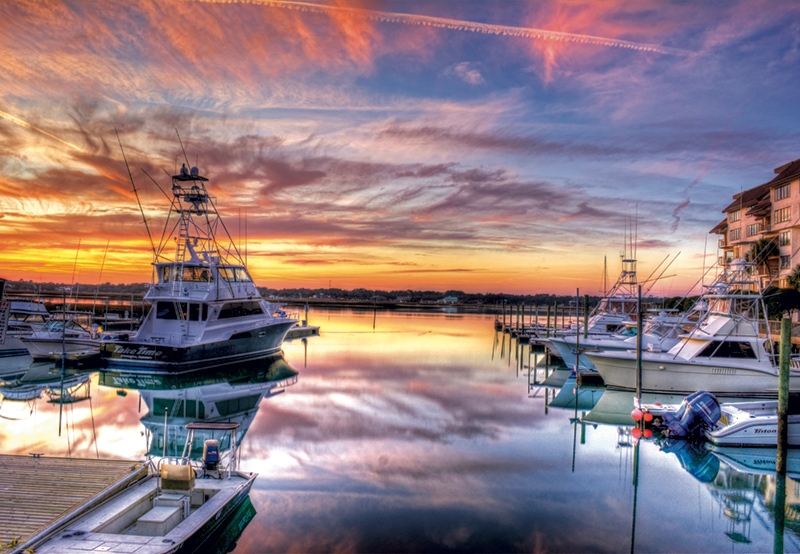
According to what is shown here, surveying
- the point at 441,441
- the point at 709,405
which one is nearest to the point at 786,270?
the point at 709,405

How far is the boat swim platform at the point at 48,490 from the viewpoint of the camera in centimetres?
776

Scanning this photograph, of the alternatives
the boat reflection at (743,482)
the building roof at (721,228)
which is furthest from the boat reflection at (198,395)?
the building roof at (721,228)

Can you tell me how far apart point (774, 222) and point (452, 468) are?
43086 mm

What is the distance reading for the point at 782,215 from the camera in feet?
140

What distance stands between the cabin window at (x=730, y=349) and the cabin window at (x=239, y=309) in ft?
80.7

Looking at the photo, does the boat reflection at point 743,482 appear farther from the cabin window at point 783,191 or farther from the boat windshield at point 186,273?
the cabin window at point 783,191

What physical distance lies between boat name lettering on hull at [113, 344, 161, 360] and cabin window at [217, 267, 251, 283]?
6.16 metres

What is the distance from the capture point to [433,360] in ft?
121

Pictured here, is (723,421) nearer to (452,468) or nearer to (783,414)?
(783,414)

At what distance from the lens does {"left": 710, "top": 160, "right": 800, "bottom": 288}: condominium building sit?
40656mm

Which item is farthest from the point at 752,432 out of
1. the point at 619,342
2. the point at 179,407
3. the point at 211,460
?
the point at 179,407

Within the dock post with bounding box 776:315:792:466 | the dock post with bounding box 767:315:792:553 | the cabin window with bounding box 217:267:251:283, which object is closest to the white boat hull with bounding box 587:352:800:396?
the dock post with bounding box 767:315:792:553

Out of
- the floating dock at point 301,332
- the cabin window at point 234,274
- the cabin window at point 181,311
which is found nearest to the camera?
the cabin window at point 181,311

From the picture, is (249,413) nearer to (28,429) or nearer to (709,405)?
(28,429)
